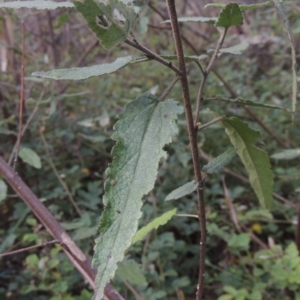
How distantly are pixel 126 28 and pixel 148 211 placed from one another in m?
1.00

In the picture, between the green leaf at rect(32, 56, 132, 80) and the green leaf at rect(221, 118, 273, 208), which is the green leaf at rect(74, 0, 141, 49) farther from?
the green leaf at rect(221, 118, 273, 208)

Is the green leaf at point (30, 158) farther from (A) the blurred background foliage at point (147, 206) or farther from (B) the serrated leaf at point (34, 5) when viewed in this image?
(B) the serrated leaf at point (34, 5)

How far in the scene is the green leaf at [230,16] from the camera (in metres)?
0.50

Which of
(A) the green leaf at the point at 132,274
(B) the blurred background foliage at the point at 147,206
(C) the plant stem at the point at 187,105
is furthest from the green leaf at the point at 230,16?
(A) the green leaf at the point at 132,274

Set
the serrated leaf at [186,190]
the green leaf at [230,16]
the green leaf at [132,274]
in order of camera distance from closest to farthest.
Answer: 1. the green leaf at [230,16]
2. the serrated leaf at [186,190]
3. the green leaf at [132,274]

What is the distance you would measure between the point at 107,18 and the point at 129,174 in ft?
0.51

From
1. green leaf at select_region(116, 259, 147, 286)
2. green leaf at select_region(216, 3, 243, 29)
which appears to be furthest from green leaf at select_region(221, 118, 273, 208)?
green leaf at select_region(116, 259, 147, 286)

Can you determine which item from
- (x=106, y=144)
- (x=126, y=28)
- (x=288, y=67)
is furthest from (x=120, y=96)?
(x=126, y=28)

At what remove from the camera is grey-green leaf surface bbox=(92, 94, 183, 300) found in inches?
16.5

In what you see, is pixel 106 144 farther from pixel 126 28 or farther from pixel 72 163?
pixel 126 28

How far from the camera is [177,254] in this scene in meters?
1.41

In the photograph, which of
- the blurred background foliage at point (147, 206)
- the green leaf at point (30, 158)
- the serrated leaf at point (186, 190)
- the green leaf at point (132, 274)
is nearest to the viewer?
the serrated leaf at point (186, 190)

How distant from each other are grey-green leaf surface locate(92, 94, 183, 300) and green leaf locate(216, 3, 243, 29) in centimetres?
13

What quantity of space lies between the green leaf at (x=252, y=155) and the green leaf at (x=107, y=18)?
215mm
